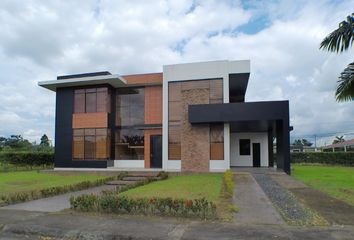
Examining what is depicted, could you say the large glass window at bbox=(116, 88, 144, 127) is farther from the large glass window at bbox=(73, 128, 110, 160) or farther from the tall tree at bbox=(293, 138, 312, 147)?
the tall tree at bbox=(293, 138, 312, 147)

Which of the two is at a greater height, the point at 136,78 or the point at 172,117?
the point at 136,78

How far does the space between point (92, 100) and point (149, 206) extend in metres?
15.0

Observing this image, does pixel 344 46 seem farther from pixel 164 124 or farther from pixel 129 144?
pixel 129 144

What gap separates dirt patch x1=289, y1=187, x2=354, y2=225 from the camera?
7.00m

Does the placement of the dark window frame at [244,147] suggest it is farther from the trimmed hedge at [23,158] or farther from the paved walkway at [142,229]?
the trimmed hedge at [23,158]

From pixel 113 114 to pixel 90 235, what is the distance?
15.7 meters

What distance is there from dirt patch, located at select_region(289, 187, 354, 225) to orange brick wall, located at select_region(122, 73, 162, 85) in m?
12.0

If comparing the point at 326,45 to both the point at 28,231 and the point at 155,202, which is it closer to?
the point at 155,202

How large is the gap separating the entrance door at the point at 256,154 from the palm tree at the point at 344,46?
15547 millimetres

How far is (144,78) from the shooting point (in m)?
20.6

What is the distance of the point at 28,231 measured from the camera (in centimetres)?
665

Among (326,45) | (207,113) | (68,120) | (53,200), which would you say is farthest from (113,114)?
(326,45)

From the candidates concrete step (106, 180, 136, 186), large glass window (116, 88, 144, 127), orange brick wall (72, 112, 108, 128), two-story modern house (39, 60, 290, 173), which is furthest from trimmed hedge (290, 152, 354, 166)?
concrete step (106, 180, 136, 186)

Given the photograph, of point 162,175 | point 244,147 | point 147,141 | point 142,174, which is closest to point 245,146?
point 244,147
